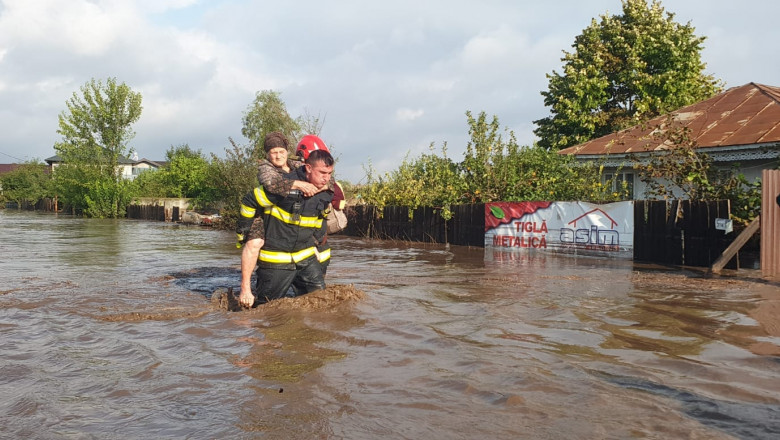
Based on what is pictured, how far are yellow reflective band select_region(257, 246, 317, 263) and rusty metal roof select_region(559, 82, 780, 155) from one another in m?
11.5

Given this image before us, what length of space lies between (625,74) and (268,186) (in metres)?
25.7

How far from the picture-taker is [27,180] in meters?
81.2

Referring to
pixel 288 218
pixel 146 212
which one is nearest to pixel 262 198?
pixel 288 218

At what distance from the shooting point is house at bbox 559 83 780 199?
16328mm

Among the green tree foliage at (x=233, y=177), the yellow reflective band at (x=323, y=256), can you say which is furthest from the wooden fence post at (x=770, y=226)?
the green tree foliage at (x=233, y=177)

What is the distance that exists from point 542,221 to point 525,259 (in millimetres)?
2417

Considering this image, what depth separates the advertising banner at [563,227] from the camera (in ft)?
48.2

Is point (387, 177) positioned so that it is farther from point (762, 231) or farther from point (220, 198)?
point (220, 198)

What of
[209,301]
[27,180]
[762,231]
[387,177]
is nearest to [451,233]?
[387,177]

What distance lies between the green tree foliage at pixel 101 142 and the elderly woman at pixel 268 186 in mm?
47703

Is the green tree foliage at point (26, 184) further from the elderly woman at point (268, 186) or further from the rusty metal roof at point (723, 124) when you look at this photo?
the elderly woman at point (268, 186)

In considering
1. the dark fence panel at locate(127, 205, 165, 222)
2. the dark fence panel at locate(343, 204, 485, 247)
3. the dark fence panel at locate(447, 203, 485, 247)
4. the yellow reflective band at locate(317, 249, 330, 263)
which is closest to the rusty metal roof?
the dark fence panel at locate(447, 203, 485, 247)

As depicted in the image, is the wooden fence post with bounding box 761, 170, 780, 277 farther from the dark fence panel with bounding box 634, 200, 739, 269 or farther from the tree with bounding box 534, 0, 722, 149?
the tree with bounding box 534, 0, 722, 149

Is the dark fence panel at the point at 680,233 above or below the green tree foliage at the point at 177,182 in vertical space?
below
